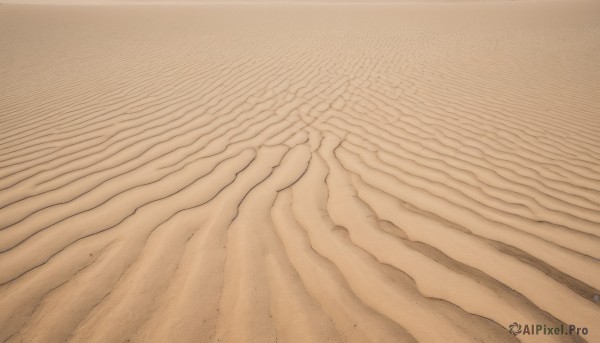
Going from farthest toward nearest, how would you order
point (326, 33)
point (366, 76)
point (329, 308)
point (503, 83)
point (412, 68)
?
point (326, 33), point (412, 68), point (366, 76), point (503, 83), point (329, 308)

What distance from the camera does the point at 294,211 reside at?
87.3 inches

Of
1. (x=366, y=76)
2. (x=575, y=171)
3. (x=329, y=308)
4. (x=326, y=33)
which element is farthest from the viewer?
(x=326, y=33)

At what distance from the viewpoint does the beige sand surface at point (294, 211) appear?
4.81 feet

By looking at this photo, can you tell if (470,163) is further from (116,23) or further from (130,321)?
(116,23)

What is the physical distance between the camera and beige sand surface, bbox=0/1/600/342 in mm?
1467

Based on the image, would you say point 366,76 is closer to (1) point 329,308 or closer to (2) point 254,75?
(2) point 254,75

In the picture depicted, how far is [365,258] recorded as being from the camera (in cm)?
179

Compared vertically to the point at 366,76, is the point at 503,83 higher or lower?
higher

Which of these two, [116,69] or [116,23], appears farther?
[116,23]

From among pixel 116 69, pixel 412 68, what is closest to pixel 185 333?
pixel 116 69

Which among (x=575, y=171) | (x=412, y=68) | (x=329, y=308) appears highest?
(x=412, y=68)

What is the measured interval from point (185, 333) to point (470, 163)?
2.86 metres

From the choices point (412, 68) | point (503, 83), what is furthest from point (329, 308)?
point (412, 68)

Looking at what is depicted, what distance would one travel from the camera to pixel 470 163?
3031 mm
